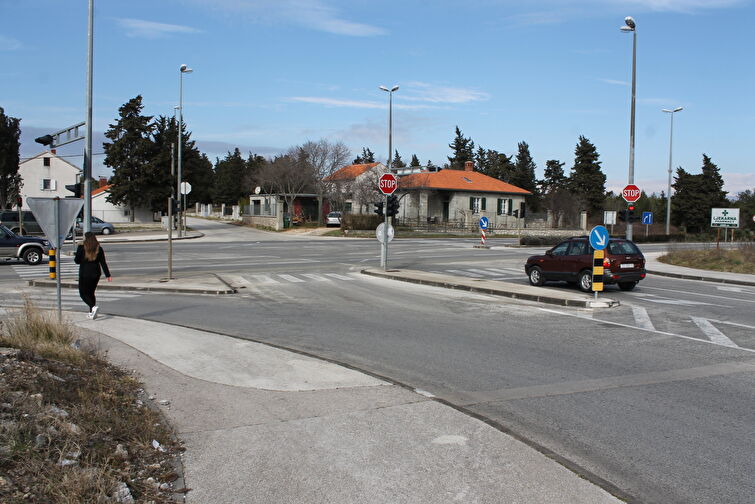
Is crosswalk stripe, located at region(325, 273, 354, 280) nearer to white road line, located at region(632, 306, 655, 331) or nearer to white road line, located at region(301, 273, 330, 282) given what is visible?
white road line, located at region(301, 273, 330, 282)

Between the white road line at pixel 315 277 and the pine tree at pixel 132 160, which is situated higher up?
the pine tree at pixel 132 160

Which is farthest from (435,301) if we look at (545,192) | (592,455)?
(545,192)

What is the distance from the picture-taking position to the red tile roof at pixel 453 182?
63250 mm

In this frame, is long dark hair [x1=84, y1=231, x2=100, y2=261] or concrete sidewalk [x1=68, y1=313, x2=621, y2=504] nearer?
concrete sidewalk [x1=68, y1=313, x2=621, y2=504]

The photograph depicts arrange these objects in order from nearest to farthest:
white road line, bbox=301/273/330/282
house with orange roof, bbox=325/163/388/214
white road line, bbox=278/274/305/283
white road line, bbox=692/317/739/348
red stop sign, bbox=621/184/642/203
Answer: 1. white road line, bbox=692/317/739/348
2. white road line, bbox=278/274/305/283
3. white road line, bbox=301/273/330/282
4. red stop sign, bbox=621/184/642/203
5. house with orange roof, bbox=325/163/388/214

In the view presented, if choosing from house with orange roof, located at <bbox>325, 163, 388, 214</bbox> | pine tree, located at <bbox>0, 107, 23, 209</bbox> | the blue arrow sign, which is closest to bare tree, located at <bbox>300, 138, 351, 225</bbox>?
house with orange roof, located at <bbox>325, 163, 388, 214</bbox>

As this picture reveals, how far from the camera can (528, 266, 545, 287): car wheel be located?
64.9 feet

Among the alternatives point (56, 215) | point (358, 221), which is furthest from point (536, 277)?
point (358, 221)

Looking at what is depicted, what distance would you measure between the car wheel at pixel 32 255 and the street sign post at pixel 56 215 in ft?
56.0

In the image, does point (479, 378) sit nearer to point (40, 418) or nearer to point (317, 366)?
point (317, 366)

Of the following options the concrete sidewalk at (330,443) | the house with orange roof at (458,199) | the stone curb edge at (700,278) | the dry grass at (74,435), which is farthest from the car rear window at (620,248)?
the house with orange roof at (458,199)

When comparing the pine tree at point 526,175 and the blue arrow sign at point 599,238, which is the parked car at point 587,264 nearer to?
the blue arrow sign at point 599,238

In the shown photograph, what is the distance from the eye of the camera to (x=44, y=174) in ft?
242

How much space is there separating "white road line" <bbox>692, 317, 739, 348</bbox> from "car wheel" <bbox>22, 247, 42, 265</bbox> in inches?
939
